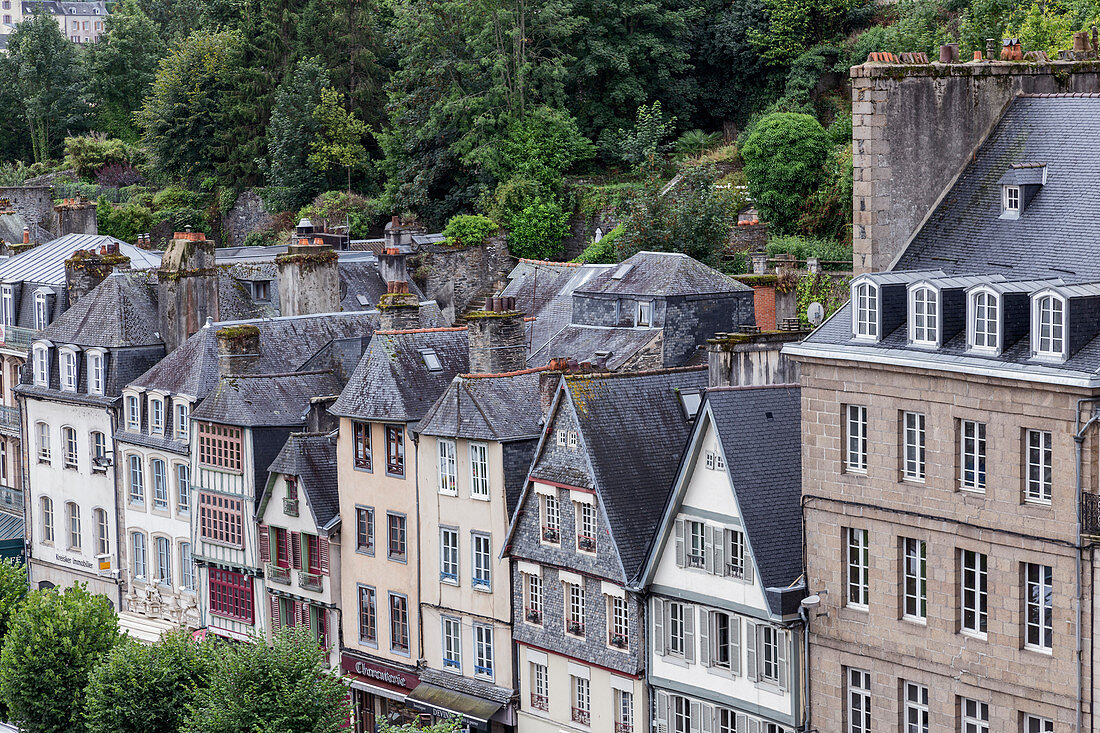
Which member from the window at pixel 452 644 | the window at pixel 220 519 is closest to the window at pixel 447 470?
the window at pixel 452 644

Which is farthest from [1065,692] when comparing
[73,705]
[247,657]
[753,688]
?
[73,705]

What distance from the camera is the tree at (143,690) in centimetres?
3978

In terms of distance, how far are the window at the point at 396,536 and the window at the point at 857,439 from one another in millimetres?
15123

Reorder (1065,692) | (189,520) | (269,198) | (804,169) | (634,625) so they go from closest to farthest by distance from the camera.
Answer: (1065,692)
(634,625)
(189,520)
(804,169)
(269,198)

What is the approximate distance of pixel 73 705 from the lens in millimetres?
43125

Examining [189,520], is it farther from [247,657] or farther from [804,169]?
[804,169]

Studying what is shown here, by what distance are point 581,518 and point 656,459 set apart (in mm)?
2069

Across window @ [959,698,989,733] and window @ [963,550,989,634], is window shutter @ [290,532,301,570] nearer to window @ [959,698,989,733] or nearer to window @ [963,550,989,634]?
window @ [959,698,989,733]

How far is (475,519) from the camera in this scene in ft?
142

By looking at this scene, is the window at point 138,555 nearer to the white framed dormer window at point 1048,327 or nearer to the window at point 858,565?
the window at point 858,565

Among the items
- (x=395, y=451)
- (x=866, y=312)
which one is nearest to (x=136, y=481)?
(x=395, y=451)

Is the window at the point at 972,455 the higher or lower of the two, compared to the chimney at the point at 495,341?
lower

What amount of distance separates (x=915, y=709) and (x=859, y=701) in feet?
4.46

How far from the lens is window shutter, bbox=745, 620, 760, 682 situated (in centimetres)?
3578
